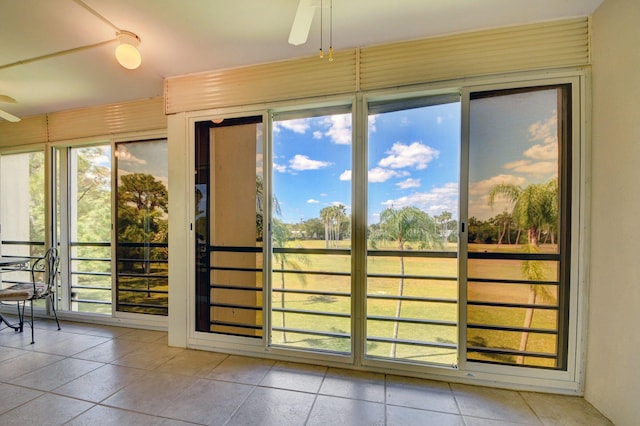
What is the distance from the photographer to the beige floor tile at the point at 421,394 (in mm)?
1784

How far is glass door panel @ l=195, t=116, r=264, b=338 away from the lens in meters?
2.61

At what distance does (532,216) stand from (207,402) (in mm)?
2645

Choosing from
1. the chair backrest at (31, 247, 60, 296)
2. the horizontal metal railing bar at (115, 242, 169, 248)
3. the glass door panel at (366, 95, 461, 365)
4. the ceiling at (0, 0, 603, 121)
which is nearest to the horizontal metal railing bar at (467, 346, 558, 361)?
the glass door panel at (366, 95, 461, 365)

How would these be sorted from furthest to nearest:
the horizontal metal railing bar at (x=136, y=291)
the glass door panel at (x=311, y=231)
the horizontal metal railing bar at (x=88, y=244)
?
the horizontal metal railing bar at (x=88, y=244) < the horizontal metal railing bar at (x=136, y=291) < the glass door panel at (x=311, y=231)

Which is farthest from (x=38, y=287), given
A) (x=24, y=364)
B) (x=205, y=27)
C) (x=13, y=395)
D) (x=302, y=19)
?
(x=302, y=19)

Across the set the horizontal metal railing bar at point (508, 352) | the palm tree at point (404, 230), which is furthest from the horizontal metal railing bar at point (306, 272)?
the horizontal metal railing bar at point (508, 352)

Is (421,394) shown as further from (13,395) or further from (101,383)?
(13,395)

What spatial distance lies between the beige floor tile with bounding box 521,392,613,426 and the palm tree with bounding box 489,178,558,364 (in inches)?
9.6

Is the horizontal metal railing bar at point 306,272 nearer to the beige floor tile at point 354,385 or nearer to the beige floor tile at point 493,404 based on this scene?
the beige floor tile at point 354,385

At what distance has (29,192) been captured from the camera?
3.69 m

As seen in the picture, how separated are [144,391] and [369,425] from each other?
1589mm

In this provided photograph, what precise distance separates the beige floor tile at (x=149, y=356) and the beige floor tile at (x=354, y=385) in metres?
1.47

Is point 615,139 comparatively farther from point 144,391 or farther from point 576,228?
point 144,391

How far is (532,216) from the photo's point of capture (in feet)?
6.54
